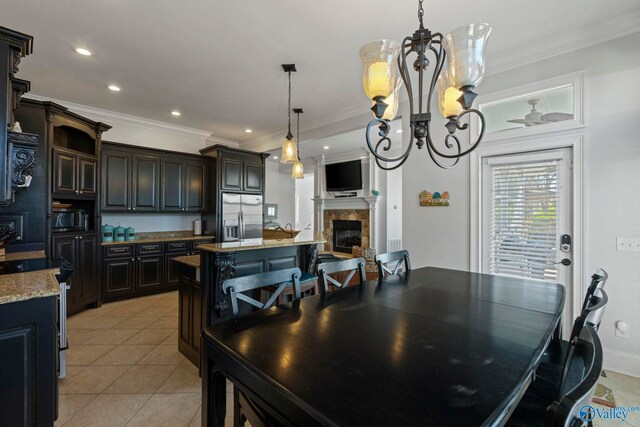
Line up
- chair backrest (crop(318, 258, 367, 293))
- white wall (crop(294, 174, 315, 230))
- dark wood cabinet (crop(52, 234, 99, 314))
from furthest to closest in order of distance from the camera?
1. white wall (crop(294, 174, 315, 230))
2. dark wood cabinet (crop(52, 234, 99, 314))
3. chair backrest (crop(318, 258, 367, 293))

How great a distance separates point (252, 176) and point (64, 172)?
2.78 metres

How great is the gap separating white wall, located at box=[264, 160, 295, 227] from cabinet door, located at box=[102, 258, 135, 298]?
467cm

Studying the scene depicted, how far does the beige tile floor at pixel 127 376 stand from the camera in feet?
6.30

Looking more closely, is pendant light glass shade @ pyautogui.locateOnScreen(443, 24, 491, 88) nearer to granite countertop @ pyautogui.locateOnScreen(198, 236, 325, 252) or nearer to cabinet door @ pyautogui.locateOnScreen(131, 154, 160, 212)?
granite countertop @ pyautogui.locateOnScreen(198, 236, 325, 252)

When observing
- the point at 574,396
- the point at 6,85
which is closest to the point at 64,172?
the point at 6,85

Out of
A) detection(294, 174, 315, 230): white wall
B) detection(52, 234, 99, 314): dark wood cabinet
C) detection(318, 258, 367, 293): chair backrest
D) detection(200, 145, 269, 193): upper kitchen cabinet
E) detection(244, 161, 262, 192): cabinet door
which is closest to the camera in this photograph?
detection(318, 258, 367, 293): chair backrest

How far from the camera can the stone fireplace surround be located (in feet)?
22.9

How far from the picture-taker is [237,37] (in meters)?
2.63

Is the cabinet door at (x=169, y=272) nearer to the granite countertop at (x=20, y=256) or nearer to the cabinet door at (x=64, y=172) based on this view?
the cabinet door at (x=64, y=172)

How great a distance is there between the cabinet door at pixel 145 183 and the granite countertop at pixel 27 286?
3.08 metres

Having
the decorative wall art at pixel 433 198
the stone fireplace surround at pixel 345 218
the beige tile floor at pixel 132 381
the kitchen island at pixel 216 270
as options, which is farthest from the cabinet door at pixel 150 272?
the decorative wall art at pixel 433 198

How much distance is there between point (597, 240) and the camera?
249 cm

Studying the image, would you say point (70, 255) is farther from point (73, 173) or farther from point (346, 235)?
point (346, 235)

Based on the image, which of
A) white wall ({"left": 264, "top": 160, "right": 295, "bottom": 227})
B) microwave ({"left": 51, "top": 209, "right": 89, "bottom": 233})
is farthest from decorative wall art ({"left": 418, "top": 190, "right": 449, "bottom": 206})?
white wall ({"left": 264, "top": 160, "right": 295, "bottom": 227})
